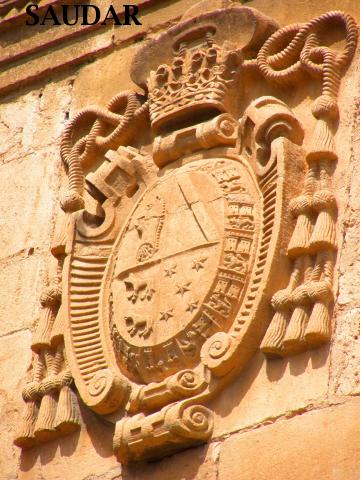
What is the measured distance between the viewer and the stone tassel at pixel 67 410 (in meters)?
5.04

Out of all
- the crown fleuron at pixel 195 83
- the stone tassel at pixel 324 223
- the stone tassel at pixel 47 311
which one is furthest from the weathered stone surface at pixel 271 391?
the crown fleuron at pixel 195 83

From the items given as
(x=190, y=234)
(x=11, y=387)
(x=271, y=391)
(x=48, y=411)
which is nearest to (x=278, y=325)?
(x=271, y=391)

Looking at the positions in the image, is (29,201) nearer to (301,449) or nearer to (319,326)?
(319,326)

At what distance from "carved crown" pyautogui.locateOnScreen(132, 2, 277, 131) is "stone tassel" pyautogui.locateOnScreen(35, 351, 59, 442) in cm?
96

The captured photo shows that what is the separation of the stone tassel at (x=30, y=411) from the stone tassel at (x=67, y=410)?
4.5 inches

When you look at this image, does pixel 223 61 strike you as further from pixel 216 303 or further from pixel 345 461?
pixel 345 461

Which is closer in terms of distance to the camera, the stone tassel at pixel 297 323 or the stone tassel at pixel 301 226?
the stone tassel at pixel 297 323

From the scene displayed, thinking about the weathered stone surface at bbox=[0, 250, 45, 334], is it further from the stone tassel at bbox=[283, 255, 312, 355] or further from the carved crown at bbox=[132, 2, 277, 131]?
the stone tassel at bbox=[283, 255, 312, 355]

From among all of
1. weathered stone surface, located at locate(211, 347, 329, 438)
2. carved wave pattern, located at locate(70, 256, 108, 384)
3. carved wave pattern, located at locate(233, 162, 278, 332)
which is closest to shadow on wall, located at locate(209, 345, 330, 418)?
weathered stone surface, located at locate(211, 347, 329, 438)

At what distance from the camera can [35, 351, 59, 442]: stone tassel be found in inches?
200

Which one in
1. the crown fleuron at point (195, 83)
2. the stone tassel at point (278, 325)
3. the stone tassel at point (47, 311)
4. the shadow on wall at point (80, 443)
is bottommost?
the shadow on wall at point (80, 443)

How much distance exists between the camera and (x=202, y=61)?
5.32 meters

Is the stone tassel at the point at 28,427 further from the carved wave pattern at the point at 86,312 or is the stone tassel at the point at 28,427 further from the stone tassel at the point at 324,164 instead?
the stone tassel at the point at 324,164

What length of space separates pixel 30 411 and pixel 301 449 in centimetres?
112
